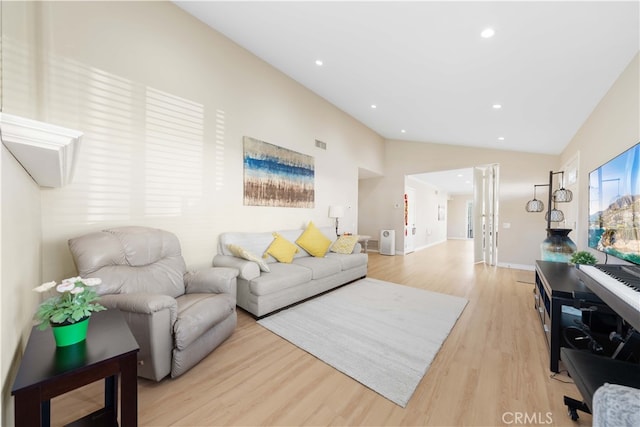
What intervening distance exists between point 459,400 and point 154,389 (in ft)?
6.53

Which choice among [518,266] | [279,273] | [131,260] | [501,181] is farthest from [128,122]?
[518,266]

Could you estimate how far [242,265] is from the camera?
8.84 ft

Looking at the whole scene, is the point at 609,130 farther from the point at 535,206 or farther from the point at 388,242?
the point at 388,242

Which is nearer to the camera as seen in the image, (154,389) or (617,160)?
(154,389)

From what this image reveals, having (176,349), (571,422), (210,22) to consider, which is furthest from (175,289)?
(210,22)

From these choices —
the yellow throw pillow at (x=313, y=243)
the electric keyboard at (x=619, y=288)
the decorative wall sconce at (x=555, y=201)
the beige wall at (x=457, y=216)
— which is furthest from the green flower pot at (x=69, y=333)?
the beige wall at (x=457, y=216)

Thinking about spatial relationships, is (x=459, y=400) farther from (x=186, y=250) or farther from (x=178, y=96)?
(x=178, y=96)

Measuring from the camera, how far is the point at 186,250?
2902 millimetres

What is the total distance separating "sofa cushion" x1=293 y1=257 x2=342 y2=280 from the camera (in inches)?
129

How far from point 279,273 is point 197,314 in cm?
120

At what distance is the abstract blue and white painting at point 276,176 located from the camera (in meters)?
3.62

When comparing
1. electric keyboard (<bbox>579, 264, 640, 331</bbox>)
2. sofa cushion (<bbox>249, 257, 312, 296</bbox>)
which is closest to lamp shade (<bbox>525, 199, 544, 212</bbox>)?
electric keyboard (<bbox>579, 264, 640, 331</bbox>)

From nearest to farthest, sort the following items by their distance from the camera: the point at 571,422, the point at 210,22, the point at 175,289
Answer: the point at 571,422
the point at 175,289
the point at 210,22

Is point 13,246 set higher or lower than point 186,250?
higher
